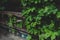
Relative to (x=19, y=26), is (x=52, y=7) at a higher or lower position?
higher

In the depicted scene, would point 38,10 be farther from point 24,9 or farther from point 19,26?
point 19,26

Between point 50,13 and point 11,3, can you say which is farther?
point 11,3

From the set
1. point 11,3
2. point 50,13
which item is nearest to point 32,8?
point 50,13

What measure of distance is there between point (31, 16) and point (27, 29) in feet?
1.08

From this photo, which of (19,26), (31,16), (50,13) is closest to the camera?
(50,13)

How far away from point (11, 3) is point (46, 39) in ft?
4.68

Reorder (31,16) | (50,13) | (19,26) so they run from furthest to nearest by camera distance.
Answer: (19,26), (31,16), (50,13)

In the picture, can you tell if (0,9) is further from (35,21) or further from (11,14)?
(35,21)

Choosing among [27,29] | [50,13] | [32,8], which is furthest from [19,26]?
[50,13]

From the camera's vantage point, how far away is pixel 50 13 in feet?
14.6

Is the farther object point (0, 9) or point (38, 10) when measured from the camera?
point (0, 9)

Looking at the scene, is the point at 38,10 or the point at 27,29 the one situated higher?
the point at 38,10

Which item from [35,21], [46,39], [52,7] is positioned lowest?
[46,39]

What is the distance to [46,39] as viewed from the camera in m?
4.62
